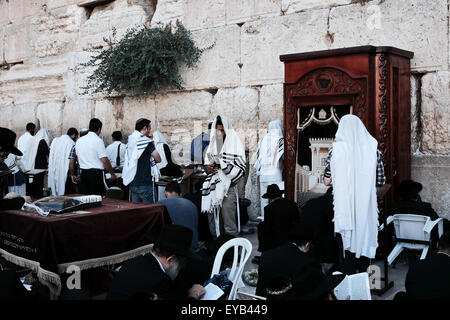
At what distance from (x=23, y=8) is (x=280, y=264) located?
1059 cm

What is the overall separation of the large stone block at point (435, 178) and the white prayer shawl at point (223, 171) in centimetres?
224

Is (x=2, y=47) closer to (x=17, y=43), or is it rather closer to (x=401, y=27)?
(x=17, y=43)

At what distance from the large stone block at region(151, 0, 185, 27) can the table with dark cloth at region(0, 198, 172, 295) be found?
485 cm

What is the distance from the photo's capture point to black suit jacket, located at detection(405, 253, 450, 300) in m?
2.83

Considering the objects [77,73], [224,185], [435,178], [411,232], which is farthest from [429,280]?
[77,73]

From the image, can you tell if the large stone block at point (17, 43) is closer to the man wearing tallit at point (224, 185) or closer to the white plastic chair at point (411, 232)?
the man wearing tallit at point (224, 185)

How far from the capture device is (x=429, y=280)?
2898 millimetres

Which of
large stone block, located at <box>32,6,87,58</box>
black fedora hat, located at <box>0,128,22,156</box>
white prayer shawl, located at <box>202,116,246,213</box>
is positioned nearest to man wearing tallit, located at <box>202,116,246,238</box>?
white prayer shawl, located at <box>202,116,246,213</box>

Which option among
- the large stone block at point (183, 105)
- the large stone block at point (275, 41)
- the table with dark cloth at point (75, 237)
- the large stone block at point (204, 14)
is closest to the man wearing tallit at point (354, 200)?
the table with dark cloth at point (75, 237)

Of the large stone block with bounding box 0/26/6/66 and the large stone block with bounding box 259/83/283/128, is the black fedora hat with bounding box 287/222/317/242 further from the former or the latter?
the large stone block with bounding box 0/26/6/66

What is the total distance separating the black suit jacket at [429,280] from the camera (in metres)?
2.83

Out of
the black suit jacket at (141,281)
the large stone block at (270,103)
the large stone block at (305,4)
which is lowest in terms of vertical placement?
the black suit jacket at (141,281)
